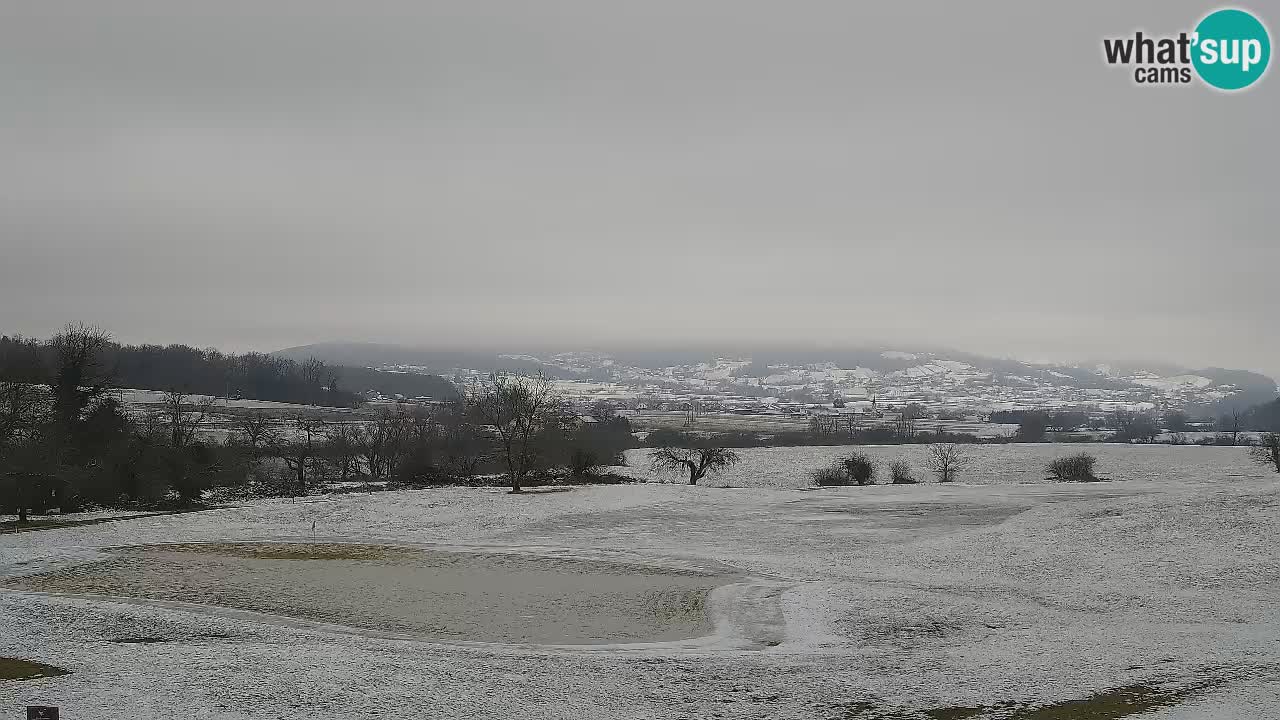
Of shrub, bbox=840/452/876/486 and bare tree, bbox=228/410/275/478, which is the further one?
bare tree, bbox=228/410/275/478

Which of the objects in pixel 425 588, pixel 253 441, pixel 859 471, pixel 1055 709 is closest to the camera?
pixel 1055 709

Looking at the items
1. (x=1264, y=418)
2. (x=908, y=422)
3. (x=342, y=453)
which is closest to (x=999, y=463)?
(x=342, y=453)

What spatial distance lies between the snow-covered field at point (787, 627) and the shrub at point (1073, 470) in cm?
1879

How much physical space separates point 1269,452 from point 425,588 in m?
64.5

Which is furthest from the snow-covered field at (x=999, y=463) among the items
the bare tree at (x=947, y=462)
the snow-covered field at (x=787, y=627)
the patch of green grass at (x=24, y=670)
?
the patch of green grass at (x=24, y=670)

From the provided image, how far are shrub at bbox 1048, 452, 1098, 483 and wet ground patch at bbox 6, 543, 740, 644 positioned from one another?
136 feet

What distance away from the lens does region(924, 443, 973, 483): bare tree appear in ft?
213

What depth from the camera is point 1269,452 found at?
6462cm

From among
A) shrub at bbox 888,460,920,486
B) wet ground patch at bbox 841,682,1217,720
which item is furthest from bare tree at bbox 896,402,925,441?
wet ground patch at bbox 841,682,1217,720

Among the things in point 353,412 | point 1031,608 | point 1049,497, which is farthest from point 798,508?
point 353,412

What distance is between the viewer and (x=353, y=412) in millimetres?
121688

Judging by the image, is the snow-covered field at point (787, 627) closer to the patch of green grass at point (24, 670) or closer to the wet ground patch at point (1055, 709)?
the wet ground patch at point (1055, 709)

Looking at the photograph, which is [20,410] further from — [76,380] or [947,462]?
[947,462]

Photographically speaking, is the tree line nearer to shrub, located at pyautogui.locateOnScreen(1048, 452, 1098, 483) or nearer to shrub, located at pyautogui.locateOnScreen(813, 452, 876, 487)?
shrub, located at pyautogui.locateOnScreen(813, 452, 876, 487)
